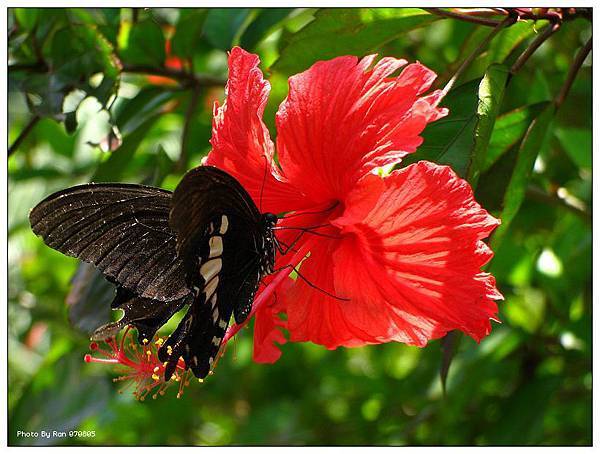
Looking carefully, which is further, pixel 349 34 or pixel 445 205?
pixel 349 34

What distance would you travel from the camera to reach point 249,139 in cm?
96

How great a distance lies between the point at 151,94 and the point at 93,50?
19cm

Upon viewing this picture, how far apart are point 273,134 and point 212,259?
0.36m

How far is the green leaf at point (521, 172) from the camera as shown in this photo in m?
1.08

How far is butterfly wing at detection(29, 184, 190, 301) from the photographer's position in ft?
3.08

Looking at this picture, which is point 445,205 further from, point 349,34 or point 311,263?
point 349,34

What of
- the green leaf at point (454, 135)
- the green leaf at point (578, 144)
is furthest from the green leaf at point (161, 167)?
the green leaf at point (578, 144)

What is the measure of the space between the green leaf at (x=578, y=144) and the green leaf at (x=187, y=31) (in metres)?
0.79

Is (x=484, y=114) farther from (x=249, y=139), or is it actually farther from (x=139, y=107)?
(x=139, y=107)

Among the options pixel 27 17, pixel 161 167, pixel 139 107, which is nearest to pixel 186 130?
pixel 139 107

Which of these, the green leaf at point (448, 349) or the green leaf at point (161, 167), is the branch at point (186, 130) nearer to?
the green leaf at point (161, 167)

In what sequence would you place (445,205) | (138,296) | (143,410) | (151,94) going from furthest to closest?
(143,410) → (151,94) → (138,296) → (445,205)

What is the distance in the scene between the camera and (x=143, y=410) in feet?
7.39
